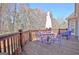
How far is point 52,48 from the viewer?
256 cm

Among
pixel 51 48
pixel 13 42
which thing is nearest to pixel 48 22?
pixel 51 48

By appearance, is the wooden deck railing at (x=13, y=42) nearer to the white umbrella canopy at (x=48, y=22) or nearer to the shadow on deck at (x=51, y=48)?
the shadow on deck at (x=51, y=48)

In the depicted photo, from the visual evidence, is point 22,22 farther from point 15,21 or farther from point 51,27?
point 51,27

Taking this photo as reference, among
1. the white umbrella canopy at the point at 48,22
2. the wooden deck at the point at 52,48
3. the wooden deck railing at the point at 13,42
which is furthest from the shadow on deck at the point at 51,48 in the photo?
the white umbrella canopy at the point at 48,22

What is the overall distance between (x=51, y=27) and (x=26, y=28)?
1.42ft

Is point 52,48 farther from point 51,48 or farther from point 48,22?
point 48,22

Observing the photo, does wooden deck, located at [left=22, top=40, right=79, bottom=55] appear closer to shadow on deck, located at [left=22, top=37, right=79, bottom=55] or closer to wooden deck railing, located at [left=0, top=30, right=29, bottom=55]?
shadow on deck, located at [left=22, top=37, right=79, bottom=55]

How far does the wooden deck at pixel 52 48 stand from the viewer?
2527 mm

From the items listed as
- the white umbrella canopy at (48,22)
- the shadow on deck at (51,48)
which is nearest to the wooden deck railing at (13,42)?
the shadow on deck at (51,48)

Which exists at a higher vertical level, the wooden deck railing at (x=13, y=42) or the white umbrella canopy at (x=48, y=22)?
the white umbrella canopy at (x=48, y=22)

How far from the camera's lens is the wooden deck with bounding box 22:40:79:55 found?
2.53 meters

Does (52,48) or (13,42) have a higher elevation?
(13,42)

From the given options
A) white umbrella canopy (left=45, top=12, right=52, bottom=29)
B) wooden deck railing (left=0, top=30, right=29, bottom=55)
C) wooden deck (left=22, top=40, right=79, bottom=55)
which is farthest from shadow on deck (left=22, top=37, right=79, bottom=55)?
white umbrella canopy (left=45, top=12, right=52, bottom=29)

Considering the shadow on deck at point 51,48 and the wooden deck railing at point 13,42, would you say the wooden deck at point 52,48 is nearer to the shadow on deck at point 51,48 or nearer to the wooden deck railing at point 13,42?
the shadow on deck at point 51,48
